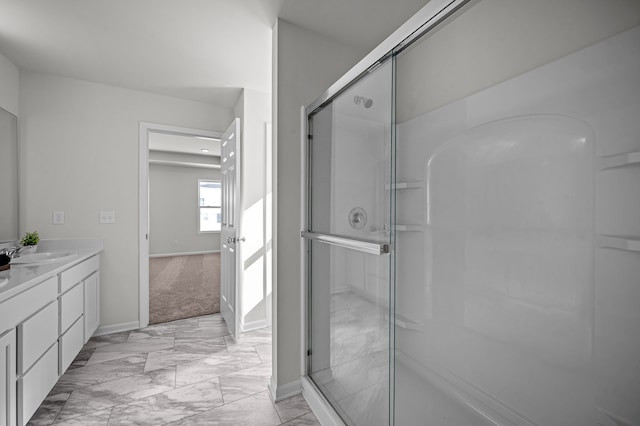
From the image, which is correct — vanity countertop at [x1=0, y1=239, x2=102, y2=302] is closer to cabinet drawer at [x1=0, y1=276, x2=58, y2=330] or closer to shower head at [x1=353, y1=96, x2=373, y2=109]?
cabinet drawer at [x1=0, y1=276, x2=58, y2=330]

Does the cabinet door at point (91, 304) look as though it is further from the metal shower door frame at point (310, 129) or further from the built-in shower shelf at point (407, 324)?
the built-in shower shelf at point (407, 324)

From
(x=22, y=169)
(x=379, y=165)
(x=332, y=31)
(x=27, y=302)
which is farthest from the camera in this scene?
(x=22, y=169)

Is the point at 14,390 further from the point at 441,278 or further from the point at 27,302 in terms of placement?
the point at 441,278

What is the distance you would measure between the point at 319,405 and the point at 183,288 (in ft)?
11.5

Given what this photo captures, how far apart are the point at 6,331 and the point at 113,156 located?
2.01m

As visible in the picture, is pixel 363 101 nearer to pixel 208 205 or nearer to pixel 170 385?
pixel 170 385

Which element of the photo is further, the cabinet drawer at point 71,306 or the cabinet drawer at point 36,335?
the cabinet drawer at point 71,306

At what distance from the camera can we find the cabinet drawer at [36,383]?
1523 mm

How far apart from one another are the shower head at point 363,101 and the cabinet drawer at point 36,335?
6.72ft

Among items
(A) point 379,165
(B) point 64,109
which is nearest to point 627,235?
(A) point 379,165

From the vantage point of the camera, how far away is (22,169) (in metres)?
2.67

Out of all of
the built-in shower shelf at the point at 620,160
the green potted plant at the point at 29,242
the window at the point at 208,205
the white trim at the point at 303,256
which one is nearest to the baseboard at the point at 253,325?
the white trim at the point at 303,256

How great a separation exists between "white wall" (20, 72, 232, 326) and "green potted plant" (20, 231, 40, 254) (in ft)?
0.62

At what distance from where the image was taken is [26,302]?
1.59 meters
